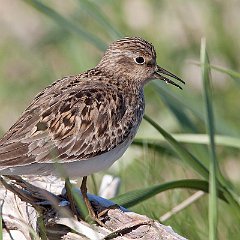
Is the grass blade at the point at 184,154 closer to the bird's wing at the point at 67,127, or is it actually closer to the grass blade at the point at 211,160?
the bird's wing at the point at 67,127

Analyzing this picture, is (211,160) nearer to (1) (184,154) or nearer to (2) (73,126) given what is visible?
(1) (184,154)

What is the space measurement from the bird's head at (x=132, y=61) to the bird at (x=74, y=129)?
0.24 m

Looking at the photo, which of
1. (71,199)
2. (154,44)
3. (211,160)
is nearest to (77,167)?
(71,199)

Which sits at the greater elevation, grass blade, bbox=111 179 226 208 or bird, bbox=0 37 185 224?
bird, bbox=0 37 185 224

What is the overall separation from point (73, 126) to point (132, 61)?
978 mm

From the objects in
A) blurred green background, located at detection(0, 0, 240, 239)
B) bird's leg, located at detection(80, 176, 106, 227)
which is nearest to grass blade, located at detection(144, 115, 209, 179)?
bird's leg, located at detection(80, 176, 106, 227)

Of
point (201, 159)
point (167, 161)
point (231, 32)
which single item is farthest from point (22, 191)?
point (231, 32)

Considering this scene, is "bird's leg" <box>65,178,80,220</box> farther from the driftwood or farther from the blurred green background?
the blurred green background

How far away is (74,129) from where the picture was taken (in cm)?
605

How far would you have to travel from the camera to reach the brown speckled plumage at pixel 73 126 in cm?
579

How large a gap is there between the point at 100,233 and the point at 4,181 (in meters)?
0.61

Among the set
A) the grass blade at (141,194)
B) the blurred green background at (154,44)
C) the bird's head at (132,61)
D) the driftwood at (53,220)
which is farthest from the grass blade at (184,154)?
the blurred green background at (154,44)

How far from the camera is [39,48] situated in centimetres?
1109

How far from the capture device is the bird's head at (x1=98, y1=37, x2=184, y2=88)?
682cm
